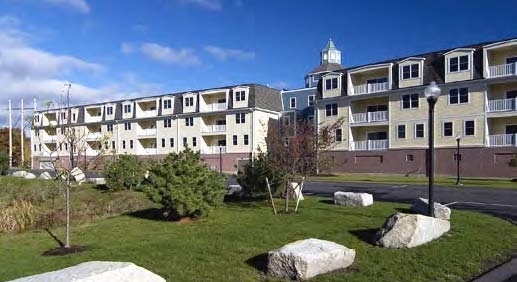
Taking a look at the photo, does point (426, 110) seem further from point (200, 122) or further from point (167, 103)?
point (167, 103)

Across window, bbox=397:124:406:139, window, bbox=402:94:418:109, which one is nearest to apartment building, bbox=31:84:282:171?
window, bbox=397:124:406:139

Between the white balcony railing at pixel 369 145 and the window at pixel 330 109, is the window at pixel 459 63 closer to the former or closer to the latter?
the white balcony railing at pixel 369 145

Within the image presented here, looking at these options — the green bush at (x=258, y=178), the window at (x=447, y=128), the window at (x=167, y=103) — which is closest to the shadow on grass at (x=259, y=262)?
the green bush at (x=258, y=178)

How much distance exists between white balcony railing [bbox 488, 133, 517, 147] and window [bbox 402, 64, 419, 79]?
8.58 metres

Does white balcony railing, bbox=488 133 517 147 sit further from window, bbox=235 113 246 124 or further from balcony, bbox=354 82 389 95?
window, bbox=235 113 246 124

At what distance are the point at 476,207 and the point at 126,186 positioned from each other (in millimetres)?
17769

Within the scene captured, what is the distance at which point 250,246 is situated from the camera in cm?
921

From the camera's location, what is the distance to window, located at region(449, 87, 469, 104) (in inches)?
1582

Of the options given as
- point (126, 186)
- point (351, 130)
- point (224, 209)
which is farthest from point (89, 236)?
point (351, 130)

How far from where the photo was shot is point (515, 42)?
3725 centimetres

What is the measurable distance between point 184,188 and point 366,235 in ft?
17.2

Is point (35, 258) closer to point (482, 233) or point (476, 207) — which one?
point (482, 233)

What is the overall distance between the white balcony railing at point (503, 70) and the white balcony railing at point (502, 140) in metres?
5.03

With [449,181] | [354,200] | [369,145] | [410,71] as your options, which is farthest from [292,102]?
[354,200]
